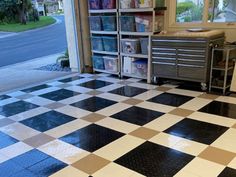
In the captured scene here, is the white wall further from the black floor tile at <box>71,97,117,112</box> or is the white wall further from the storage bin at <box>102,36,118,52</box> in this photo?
the black floor tile at <box>71,97,117,112</box>

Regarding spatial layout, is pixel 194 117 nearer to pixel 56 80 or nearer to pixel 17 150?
pixel 17 150

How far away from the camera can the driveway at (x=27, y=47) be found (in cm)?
758

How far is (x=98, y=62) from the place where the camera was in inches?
200

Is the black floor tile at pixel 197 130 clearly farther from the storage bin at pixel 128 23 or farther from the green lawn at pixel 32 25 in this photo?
the green lawn at pixel 32 25

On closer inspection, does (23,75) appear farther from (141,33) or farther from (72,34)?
(141,33)

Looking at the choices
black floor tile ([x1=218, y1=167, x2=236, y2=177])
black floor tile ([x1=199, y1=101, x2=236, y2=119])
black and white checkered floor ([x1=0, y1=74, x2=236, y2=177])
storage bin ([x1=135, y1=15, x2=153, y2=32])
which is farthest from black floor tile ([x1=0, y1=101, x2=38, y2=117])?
black floor tile ([x1=218, y1=167, x2=236, y2=177])

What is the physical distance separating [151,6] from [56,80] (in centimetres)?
221

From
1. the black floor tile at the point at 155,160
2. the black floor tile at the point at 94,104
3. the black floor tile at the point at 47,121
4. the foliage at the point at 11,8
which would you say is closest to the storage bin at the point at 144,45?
the black floor tile at the point at 94,104

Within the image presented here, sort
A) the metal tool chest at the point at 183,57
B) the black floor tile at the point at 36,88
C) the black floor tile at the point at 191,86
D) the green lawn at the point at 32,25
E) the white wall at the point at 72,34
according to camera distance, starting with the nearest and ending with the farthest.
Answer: the metal tool chest at the point at 183,57 → the black floor tile at the point at 191,86 → the black floor tile at the point at 36,88 → the white wall at the point at 72,34 → the green lawn at the point at 32,25

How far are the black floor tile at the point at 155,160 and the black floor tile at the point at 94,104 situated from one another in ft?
3.82

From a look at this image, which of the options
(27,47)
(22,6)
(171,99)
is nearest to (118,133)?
(171,99)

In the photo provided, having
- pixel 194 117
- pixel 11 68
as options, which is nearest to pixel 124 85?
pixel 194 117

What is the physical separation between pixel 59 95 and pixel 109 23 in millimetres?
1627

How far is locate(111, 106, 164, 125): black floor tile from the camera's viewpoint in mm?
3026
